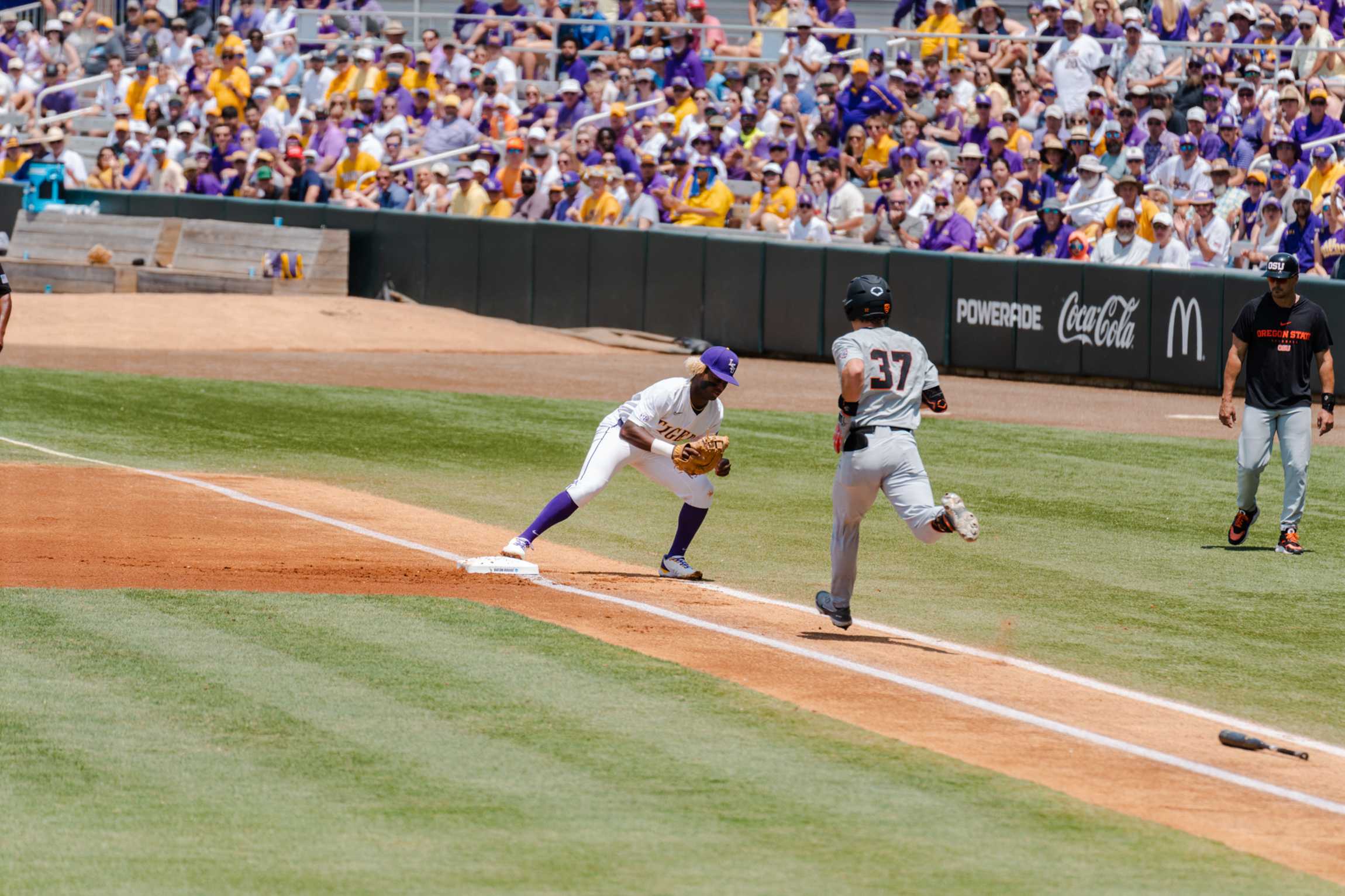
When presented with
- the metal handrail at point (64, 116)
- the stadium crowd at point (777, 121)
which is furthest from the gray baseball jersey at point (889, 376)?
the metal handrail at point (64, 116)

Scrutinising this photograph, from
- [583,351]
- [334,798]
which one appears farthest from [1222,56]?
[334,798]

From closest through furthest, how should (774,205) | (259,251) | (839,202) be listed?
(839,202), (774,205), (259,251)

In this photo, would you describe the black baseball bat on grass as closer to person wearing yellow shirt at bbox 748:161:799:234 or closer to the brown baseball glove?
the brown baseball glove

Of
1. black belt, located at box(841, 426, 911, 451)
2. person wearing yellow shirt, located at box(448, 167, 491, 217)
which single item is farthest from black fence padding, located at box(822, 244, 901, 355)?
black belt, located at box(841, 426, 911, 451)

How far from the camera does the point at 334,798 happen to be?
6039 mm

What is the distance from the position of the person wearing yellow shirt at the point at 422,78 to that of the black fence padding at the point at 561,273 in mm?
4884

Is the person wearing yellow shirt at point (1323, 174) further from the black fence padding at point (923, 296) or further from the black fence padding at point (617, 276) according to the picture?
the black fence padding at point (617, 276)

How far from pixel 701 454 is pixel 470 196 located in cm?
1797

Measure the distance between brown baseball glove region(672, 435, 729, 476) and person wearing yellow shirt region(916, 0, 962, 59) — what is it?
1631 centimetres

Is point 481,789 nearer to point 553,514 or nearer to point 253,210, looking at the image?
point 553,514

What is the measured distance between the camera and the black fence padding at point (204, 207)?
29.2m

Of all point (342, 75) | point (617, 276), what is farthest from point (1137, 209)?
point (342, 75)

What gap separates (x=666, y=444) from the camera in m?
10.0

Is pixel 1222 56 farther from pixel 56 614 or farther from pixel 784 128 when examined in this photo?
pixel 56 614
